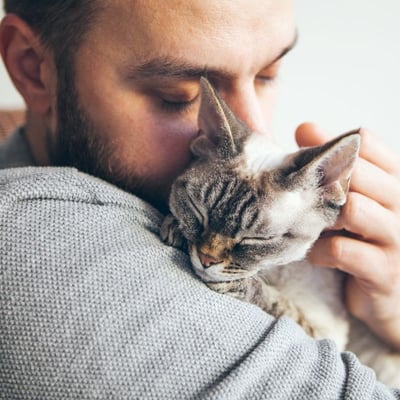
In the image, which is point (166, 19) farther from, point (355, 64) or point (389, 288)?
point (355, 64)

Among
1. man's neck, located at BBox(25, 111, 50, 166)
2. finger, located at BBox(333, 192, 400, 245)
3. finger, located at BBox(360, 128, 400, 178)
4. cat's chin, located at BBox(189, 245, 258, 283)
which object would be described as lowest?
man's neck, located at BBox(25, 111, 50, 166)

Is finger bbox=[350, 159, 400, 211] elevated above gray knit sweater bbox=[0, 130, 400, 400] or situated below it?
above

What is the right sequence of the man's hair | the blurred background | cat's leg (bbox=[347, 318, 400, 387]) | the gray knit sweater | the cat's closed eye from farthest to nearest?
the blurred background → cat's leg (bbox=[347, 318, 400, 387]) → the man's hair → the cat's closed eye → the gray knit sweater

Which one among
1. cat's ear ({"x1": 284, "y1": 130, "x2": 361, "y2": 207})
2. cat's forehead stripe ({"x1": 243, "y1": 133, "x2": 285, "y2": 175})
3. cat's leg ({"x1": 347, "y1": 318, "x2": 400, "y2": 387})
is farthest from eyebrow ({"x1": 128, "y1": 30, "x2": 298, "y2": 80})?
cat's leg ({"x1": 347, "y1": 318, "x2": 400, "y2": 387})

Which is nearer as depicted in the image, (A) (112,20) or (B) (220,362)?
(B) (220,362)

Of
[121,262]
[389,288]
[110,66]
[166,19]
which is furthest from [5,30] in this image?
[389,288]

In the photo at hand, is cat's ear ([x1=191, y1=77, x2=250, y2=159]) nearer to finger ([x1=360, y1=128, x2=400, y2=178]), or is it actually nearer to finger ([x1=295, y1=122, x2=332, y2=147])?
finger ([x1=295, y1=122, x2=332, y2=147])

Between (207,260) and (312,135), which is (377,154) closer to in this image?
(312,135)

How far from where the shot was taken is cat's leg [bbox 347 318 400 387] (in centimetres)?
126

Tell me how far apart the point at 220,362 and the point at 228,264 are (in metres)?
0.28

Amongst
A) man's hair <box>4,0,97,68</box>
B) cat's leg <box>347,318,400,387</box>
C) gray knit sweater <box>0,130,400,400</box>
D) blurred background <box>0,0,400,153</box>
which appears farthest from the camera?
blurred background <box>0,0,400,153</box>

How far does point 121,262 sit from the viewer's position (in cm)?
78

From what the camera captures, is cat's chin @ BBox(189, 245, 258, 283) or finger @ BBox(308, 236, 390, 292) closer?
cat's chin @ BBox(189, 245, 258, 283)

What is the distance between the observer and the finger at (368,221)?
1.05m
